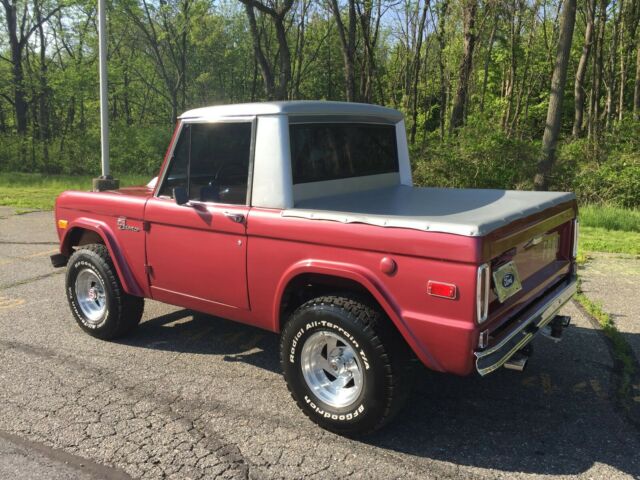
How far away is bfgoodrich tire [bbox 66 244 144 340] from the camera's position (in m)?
4.50

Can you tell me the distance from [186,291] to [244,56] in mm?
40555

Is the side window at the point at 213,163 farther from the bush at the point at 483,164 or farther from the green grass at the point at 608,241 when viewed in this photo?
the bush at the point at 483,164

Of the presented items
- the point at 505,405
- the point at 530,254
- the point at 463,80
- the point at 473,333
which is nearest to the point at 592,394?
the point at 505,405

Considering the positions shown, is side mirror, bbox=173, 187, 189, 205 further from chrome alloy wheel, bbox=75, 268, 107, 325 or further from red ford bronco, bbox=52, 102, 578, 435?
chrome alloy wheel, bbox=75, 268, 107, 325

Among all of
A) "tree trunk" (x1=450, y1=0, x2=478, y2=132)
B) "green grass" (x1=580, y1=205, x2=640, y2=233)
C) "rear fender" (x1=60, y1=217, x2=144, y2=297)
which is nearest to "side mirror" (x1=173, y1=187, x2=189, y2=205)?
"rear fender" (x1=60, y1=217, x2=144, y2=297)

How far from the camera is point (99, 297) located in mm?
4805

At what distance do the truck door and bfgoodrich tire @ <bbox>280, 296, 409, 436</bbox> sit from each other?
0.58 m

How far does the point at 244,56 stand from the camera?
41.5 meters

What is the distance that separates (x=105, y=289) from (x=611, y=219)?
9570 mm

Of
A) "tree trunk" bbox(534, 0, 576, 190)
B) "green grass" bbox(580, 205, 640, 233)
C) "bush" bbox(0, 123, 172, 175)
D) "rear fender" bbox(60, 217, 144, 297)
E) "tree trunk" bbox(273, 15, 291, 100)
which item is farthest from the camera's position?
"bush" bbox(0, 123, 172, 175)

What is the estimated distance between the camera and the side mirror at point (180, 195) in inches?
147

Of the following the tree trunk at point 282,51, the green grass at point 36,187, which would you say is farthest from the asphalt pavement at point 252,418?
the tree trunk at point 282,51

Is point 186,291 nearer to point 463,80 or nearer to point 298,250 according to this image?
point 298,250

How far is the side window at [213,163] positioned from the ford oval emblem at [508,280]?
172 centimetres
